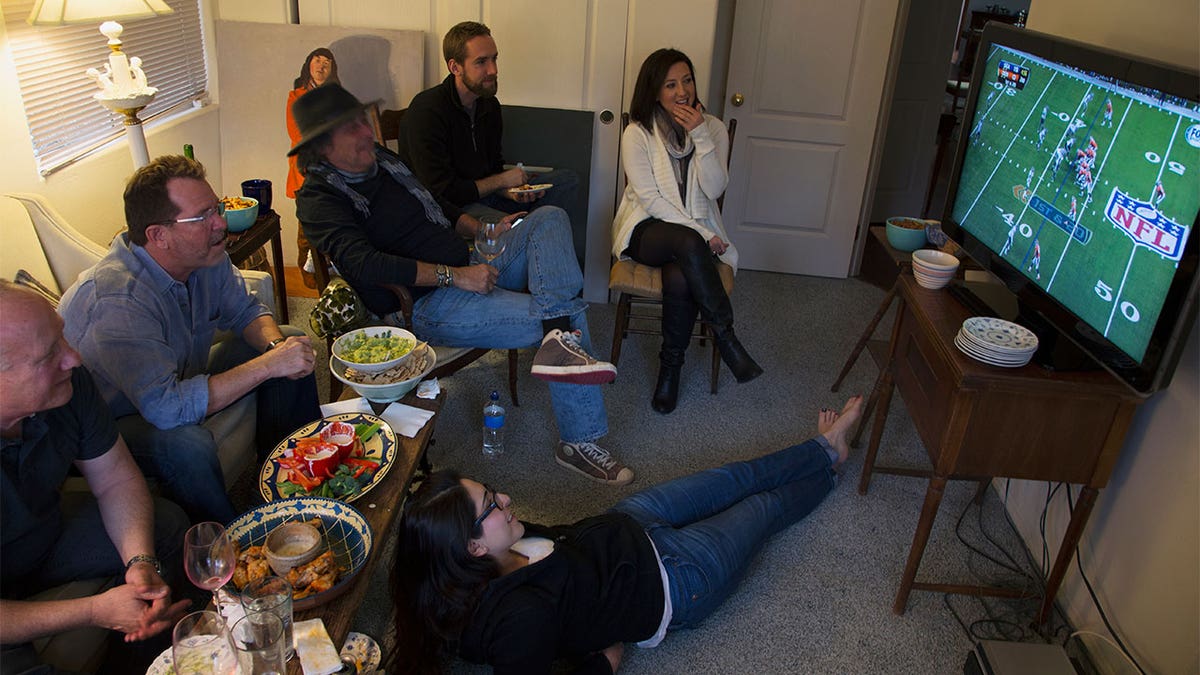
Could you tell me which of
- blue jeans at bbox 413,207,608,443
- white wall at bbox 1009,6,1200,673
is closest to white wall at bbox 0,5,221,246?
blue jeans at bbox 413,207,608,443

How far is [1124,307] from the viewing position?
171 cm

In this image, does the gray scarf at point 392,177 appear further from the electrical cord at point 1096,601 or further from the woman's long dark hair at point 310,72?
the electrical cord at point 1096,601

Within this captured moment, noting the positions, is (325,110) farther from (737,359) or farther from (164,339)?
(737,359)

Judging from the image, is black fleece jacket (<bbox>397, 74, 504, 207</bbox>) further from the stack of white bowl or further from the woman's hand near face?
the stack of white bowl

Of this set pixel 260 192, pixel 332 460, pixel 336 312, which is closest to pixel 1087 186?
pixel 332 460

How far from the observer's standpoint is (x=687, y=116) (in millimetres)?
3115

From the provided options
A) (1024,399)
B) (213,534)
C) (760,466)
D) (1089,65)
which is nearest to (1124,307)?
(1024,399)

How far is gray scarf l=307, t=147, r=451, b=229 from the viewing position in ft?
8.28

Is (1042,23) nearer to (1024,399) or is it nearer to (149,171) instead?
(1024,399)

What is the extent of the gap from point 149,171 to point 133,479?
2.42 ft

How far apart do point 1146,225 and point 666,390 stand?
1749mm

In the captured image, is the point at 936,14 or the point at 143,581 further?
the point at 936,14

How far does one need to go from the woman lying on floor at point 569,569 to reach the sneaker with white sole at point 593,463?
411 mm

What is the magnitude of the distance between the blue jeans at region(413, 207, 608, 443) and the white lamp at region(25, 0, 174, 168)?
1094 mm
